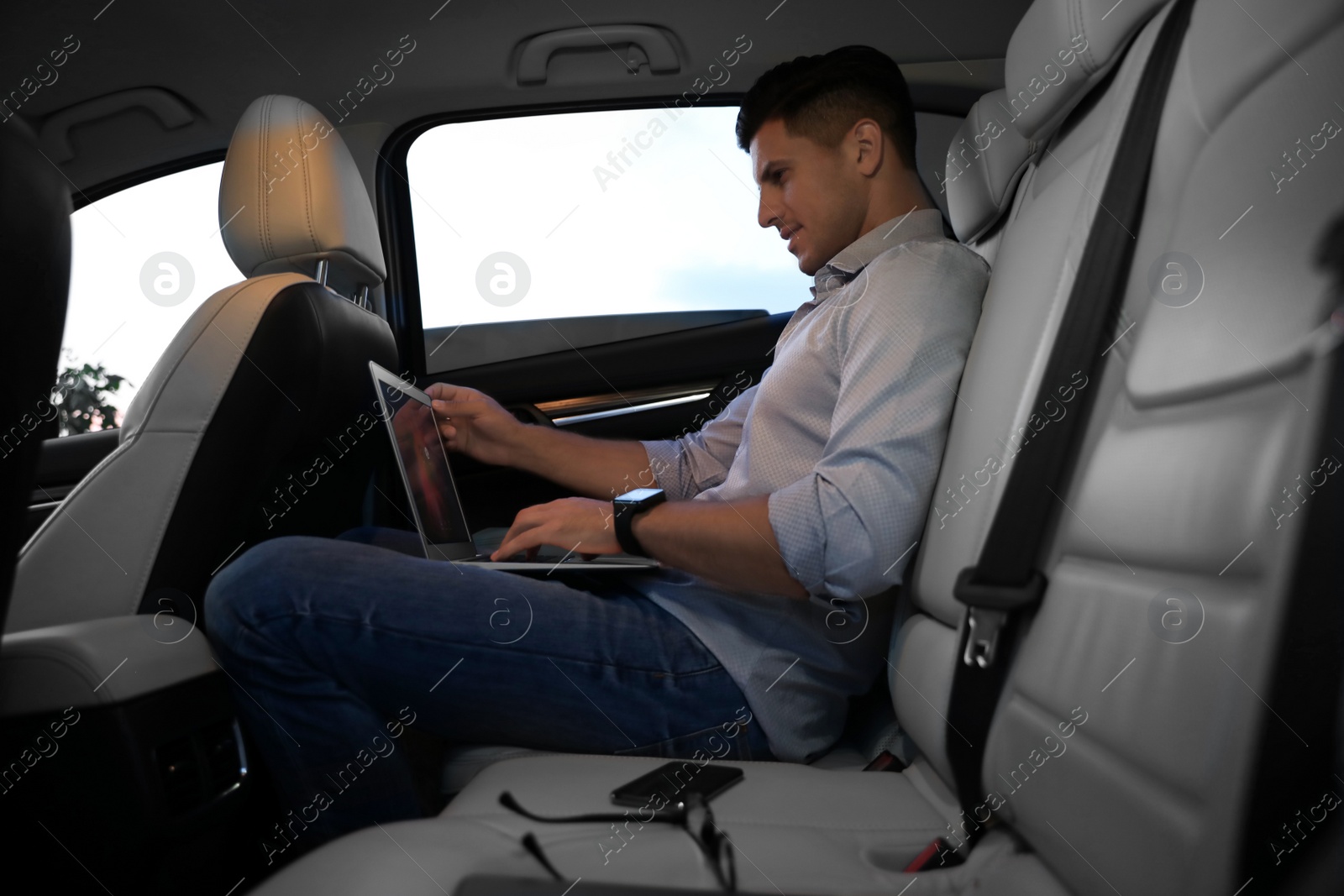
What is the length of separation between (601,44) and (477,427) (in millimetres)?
847

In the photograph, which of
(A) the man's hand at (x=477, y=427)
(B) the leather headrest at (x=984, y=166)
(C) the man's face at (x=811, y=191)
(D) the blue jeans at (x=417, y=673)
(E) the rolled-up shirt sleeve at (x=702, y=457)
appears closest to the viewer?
(D) the blue jeans at (x=417, y=673)

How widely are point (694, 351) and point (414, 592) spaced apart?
3.87 ft

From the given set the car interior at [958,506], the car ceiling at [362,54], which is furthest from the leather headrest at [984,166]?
the car ceiling at [362,54]

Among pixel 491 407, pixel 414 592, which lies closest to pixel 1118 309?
pixel 414 592

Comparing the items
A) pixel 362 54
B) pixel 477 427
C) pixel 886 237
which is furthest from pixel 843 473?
pixel 362 54

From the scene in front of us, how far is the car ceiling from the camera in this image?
160 cm

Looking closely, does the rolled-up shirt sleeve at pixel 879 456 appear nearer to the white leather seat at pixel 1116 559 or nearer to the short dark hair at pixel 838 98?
the white leather seat at pixel 1116 559

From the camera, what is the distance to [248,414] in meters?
1.06

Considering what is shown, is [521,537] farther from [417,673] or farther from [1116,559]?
[1116,559]

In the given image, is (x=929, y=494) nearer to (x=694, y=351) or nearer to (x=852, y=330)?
(x=852, y=330)

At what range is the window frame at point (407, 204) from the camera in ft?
6.54

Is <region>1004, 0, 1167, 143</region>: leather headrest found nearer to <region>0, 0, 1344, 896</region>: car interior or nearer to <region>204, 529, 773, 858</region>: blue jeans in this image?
<region>0, 0, 1344, 896</region>: car interior

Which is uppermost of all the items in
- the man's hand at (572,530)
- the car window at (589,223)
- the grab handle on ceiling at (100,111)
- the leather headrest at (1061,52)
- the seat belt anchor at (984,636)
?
the grab handle on ceiling at (100,111)

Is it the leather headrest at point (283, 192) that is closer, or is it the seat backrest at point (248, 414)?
the seat backrest at point (248, 414)
